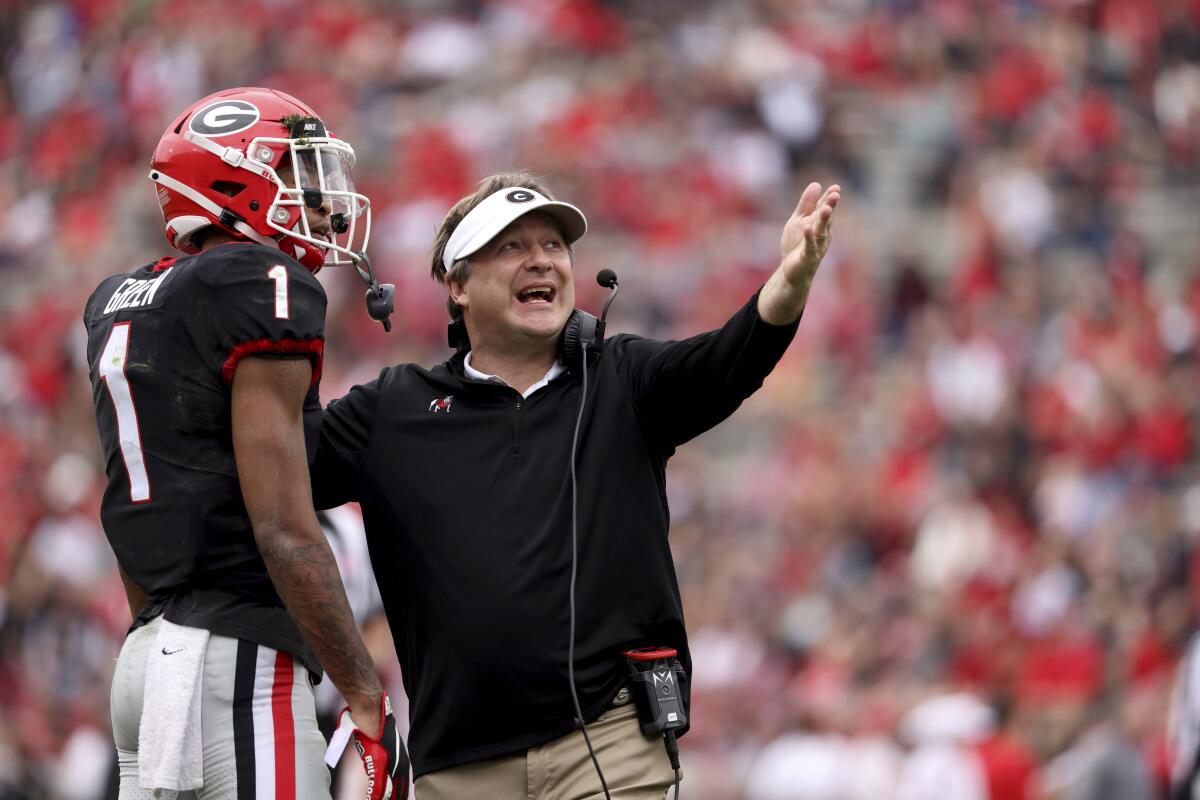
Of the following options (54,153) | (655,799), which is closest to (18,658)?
(54,153)

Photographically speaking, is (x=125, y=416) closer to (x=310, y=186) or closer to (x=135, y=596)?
(x=135, y=596)

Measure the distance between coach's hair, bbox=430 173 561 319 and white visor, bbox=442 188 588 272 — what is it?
28 millimetres

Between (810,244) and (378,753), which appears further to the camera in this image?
(810,244)

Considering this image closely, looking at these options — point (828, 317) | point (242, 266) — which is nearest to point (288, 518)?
point (242, 266)

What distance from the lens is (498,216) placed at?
4.24 metres

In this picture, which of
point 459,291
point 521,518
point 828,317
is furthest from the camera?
point 828,317

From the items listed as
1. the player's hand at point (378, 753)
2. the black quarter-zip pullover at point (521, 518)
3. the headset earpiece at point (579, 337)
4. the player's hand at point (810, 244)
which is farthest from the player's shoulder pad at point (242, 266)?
the player's hand at point (810, 244)

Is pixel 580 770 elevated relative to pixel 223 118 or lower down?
lower down

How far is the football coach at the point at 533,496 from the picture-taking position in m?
3.93

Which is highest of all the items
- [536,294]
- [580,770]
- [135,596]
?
[536,294]

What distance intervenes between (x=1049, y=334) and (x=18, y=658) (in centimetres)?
650

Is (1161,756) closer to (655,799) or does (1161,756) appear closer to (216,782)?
(655,799)

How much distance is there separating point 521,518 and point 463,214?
0.82 meters

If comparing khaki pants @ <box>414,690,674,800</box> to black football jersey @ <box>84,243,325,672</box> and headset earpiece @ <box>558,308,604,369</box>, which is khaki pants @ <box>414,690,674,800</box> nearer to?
black football jersey @ <box>84,243,325,672</box>
